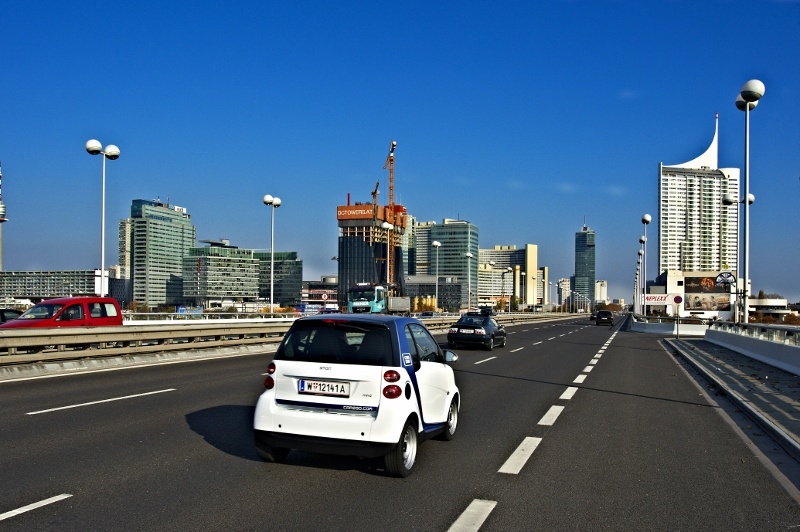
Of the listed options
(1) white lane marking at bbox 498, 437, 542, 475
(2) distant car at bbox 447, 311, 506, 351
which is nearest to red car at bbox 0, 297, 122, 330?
(2) distant car at bbox 447, 311, 506, 351

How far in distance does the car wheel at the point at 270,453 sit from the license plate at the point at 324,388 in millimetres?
729

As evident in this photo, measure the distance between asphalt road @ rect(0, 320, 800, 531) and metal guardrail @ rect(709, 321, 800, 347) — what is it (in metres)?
7.29

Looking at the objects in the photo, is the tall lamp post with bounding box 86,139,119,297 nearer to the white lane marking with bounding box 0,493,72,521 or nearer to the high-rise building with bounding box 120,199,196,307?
the white lane marking with bounding box 0,493,72,521

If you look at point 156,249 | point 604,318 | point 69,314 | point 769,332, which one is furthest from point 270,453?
point 156,249

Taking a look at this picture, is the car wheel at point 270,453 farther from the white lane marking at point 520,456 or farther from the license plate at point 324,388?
the white lane marking at point 520,456

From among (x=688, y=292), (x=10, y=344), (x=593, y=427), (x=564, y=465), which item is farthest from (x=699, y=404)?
(x=688, y=292)

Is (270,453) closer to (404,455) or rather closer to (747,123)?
(404,455)

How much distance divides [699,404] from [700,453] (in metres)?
4.73

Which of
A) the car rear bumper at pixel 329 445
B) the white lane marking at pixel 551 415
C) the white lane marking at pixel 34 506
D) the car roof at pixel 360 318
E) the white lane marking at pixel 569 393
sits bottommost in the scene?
the white lane marking at pixel 569 393

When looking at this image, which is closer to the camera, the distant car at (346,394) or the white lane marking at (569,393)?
the distant car at (346,394)

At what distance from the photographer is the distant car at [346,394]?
6.21m

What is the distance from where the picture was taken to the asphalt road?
5.18 metres

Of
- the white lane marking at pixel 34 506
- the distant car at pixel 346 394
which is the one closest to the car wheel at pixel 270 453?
the distant car at pixel 346 394

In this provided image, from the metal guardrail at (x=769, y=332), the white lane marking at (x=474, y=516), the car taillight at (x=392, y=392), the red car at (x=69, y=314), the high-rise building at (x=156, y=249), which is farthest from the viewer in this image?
the high-rise building at (x=156, y=249)
